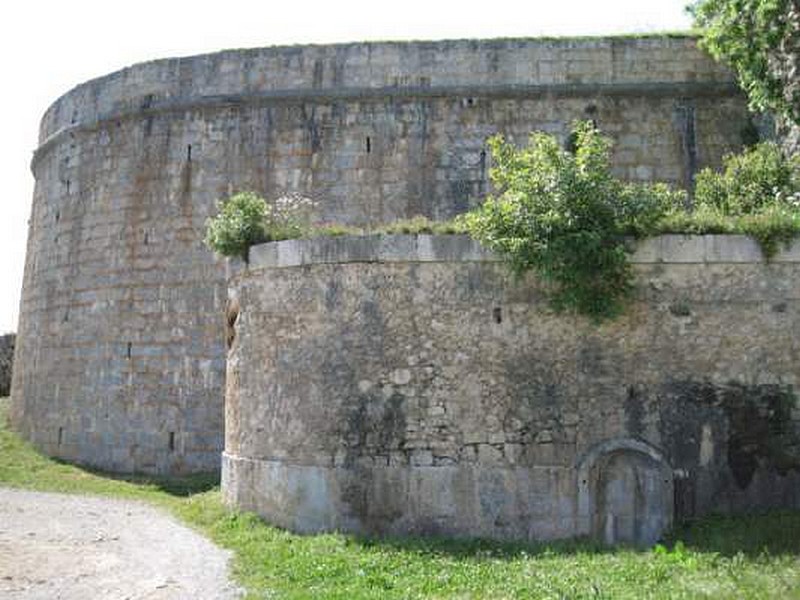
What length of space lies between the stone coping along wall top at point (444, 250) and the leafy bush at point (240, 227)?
1.36ft

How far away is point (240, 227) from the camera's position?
897 cm

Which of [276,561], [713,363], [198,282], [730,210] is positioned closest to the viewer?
[276,561]

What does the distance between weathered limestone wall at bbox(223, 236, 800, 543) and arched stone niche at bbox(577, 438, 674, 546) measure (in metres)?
0.01

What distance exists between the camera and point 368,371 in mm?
7934

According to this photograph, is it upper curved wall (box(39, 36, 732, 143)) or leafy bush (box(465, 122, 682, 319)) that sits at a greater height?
upper curved wall (box(39, 36, 732, 143))

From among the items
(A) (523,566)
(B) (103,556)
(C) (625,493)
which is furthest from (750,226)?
(B) (103,556)

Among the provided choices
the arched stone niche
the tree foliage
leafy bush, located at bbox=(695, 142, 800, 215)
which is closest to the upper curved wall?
the tree foliage

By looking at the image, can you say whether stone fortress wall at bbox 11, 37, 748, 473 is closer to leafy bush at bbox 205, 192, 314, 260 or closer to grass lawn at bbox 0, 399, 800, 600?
leafy bush at bbox 205, 192, 314, 260

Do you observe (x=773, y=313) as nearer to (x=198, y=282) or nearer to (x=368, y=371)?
(x=368, y=371)

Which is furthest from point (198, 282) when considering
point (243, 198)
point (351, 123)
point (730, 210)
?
point (730, 210)

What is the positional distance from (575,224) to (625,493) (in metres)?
2.57

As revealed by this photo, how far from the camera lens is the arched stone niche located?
288 inches

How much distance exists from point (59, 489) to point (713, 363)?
969 centimetres

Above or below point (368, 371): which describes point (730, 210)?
above
